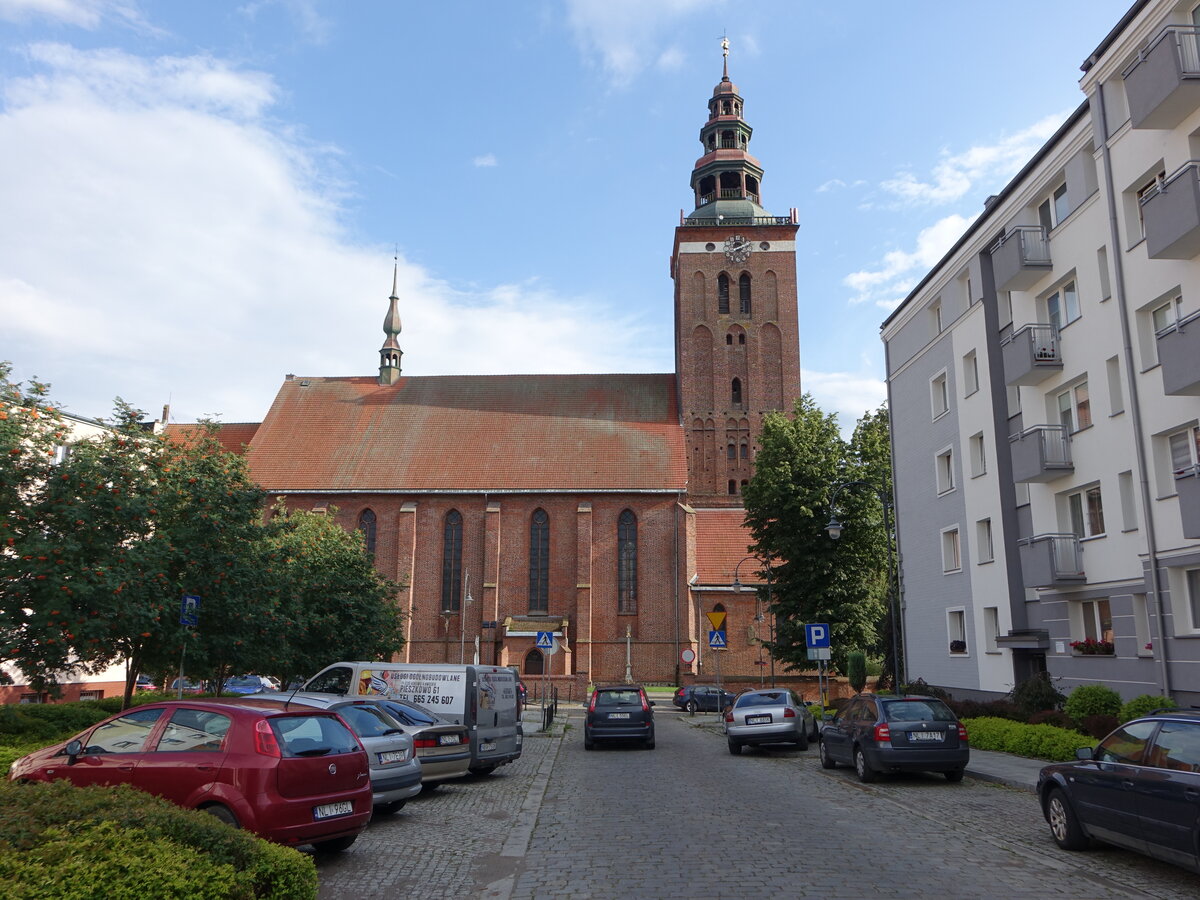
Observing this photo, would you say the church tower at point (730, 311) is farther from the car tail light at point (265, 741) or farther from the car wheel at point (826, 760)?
the car tail light at point (265, 741)

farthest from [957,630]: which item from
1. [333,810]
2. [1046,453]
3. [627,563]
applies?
[627,563]

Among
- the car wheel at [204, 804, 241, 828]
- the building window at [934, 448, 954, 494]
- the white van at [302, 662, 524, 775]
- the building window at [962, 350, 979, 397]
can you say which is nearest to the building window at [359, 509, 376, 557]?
the building window at [934, 448, 954, 494]

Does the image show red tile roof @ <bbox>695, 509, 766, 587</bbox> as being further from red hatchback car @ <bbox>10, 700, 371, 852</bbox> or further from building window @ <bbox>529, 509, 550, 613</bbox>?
red hatchback car @ <bbox>10, 700, 371, 852</bbox>

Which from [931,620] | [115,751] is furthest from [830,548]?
[115,751]

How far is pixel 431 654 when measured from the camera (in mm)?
48219

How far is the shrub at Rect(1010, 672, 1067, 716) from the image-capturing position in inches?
789

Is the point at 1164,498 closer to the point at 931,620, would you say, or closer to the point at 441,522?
the point at 931,620

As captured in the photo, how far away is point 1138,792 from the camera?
8.17m

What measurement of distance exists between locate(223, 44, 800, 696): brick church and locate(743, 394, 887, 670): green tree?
40.2ft

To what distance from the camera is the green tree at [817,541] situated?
32906 mm

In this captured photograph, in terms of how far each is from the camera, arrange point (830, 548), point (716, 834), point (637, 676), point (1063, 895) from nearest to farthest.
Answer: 1. point (1063, 895)
2. point (716, 834)
3. point (830, 548)
4. point (637, 676)

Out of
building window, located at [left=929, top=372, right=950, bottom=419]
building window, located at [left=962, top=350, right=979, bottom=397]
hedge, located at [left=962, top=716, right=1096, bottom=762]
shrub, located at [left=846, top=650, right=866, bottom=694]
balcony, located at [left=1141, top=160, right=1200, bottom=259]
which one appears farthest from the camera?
shrub, located at [left=846, top=650, right=866, bottom=694]

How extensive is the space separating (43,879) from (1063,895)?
738 cm

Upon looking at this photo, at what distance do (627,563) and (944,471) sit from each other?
23.7 m
